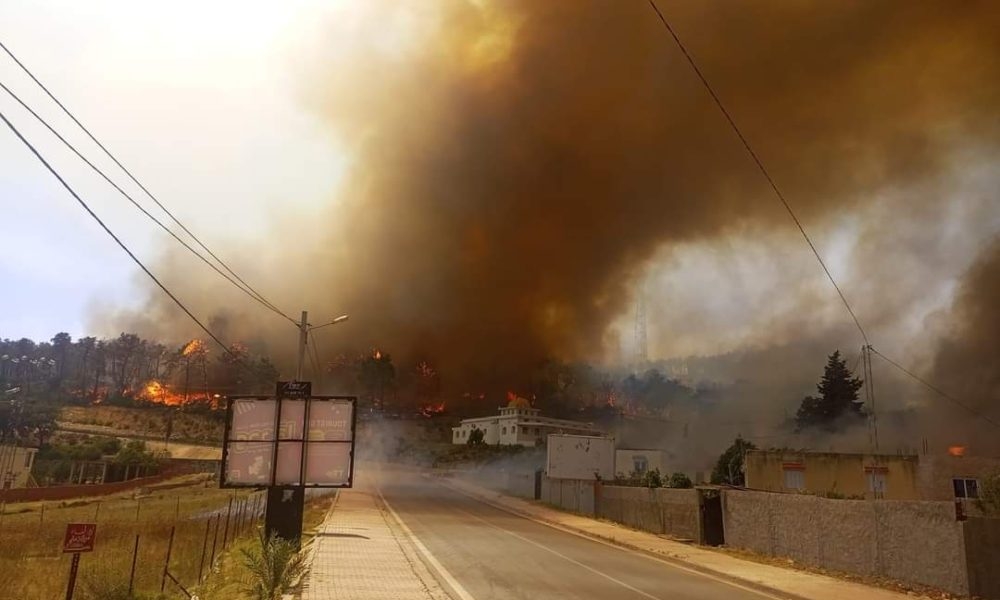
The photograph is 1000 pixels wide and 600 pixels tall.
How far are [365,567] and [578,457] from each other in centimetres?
3692

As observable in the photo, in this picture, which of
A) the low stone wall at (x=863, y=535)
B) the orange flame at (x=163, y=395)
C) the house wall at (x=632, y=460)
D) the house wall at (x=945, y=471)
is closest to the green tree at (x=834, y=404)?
the house wall at (x=632, y=460)

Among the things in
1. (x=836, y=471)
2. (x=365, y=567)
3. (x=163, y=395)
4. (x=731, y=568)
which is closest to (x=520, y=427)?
(x=163, y=395)

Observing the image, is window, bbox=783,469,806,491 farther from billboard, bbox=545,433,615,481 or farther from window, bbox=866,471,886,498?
billboard, bbox=545,433,615,481

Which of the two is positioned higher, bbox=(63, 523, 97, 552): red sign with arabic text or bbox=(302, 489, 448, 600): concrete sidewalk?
bbox=(63, 523, 97, 552): red sign with arabic text

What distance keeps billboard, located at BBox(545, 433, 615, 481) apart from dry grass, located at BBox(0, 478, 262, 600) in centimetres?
2361

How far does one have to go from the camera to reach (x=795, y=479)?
114 ft

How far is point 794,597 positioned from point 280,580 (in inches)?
382

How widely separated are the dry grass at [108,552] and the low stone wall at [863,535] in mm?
14371

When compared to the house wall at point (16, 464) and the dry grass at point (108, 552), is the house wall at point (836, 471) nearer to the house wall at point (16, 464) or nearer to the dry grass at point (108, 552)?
the dry grass at point (108, 552)

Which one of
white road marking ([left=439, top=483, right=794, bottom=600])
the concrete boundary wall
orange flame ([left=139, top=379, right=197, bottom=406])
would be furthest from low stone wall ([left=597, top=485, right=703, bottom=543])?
orange flame ([left=139, top=379, right=197, bottom=406])

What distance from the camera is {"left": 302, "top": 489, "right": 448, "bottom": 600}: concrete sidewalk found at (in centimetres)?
1152

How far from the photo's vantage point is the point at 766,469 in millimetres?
35969

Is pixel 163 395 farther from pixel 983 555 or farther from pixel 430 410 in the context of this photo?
pixel 983 555

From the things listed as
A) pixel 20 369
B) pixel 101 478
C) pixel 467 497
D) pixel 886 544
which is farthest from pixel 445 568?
pixel 20 369
